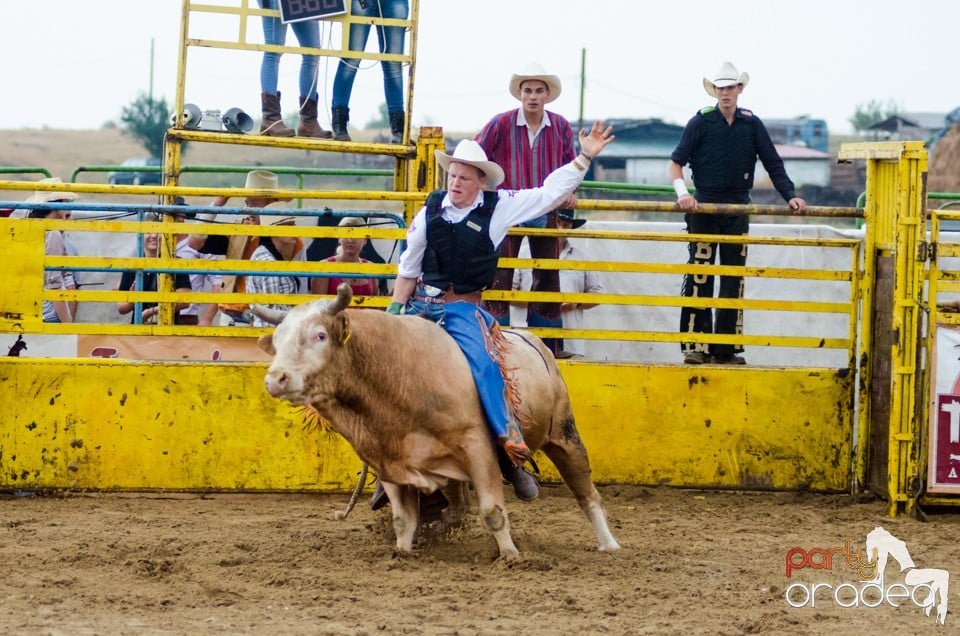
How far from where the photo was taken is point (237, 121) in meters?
9.01

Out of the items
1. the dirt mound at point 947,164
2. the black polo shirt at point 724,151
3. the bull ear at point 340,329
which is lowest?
the bull ear at point 340,329

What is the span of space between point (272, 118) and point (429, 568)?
13.8 feet

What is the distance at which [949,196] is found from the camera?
10352mm

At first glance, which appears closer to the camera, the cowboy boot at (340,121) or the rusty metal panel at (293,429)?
the rusty metal panel at (293,429)

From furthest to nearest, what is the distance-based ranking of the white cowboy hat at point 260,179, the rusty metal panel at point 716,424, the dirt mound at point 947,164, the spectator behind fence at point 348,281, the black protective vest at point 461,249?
1. the dirt mound at point 947,164
2. the white cowboy hat at point 260,179
3. the spectator behind fence at point 348,281
4. the rusty metal panel at point 716,424
5. the black protective vest at point 461,249

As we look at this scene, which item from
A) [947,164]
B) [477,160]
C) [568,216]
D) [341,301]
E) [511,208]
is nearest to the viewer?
[341,301]

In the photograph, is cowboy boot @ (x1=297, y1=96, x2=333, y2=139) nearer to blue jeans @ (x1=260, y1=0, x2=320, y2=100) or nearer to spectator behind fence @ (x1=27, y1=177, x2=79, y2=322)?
blue jeans @ (x1=260, y1=0, x2=320, y2=100)

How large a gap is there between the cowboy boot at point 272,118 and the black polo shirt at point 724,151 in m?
2.71

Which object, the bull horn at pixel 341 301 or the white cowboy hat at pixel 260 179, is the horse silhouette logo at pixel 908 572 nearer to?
the bull horn at pixel 341 301

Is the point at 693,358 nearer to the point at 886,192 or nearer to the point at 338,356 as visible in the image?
the point at 886,192

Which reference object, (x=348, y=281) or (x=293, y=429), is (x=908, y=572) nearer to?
(x=293, y=429)

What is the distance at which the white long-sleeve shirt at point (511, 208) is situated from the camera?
21.8ft

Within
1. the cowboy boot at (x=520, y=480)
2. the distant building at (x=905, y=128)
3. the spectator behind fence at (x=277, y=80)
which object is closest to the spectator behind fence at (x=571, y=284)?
the spectator behind fence at (x=277, y=80)

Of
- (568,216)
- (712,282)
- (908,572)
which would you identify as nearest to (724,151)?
(712,282)
